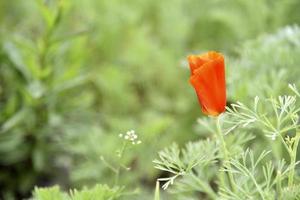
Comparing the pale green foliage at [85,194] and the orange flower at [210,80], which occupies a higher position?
the orange flower at [210,80]

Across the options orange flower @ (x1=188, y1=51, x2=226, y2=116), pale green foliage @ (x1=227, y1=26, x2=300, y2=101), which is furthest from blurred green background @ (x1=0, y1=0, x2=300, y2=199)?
orange flower @ (x1=188, y1=51, x2=226, y2=116)

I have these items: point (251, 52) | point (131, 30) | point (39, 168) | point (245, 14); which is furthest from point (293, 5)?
point (39, 168)

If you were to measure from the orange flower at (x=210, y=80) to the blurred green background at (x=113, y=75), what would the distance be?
0.30 meters

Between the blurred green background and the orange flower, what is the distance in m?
0.30

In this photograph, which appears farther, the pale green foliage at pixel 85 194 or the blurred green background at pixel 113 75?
the blurred green background at pixel 113 75

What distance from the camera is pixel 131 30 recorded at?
234 cm

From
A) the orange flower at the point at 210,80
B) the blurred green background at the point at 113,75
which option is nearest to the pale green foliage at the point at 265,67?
the blurred green background at the point at 113,75

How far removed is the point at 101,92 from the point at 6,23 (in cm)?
40

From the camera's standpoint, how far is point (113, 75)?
2086mm

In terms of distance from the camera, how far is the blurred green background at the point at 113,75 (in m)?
1.58

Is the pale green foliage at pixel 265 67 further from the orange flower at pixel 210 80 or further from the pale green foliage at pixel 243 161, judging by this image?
the orange flower at pixel 210 80

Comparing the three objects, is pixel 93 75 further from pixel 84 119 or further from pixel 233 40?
pixel 233 40

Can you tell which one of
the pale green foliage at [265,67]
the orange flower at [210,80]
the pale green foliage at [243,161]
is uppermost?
the pale green foliage at [265,67]

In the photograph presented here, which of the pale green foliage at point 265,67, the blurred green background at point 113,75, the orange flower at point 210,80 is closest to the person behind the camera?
the orange flower at point 210,80
